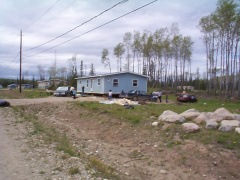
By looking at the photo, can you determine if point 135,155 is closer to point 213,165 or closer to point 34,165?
point 213,165

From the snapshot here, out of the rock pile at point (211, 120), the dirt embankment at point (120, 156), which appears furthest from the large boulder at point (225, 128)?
the dirt embankment at point (120, 156)

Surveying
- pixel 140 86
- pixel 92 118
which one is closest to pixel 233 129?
pixel 92 118

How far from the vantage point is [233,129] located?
7.19 meters

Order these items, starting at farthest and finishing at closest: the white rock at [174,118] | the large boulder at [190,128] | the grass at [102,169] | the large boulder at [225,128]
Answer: the white rock at [174,118]
the large boulder at [190,128]
the large boulder at [225,128]
the grass at [102,169]

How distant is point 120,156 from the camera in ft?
23.5

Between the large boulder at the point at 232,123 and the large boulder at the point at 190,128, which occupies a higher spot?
the large boulder at the point at 232,123

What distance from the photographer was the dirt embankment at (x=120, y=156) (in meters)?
5.34

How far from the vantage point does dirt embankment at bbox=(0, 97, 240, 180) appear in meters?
5.34

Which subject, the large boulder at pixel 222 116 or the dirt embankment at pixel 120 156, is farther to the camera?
the large boulder at pixel 222 116

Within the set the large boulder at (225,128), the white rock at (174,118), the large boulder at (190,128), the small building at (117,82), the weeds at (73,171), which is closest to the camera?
the weeds at (73,171)

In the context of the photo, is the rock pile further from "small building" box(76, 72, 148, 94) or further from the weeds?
"small building" box(76, 72, 148, 94)

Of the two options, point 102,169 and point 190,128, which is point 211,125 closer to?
point 190,128

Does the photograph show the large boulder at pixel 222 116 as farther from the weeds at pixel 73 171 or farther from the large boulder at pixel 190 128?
the weeds at pixel 73 171

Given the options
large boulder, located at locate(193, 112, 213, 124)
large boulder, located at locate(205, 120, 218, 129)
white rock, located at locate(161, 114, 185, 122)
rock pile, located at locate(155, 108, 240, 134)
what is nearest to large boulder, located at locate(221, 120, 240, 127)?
rock pile, located at locate(155, 108, 240, 134)
